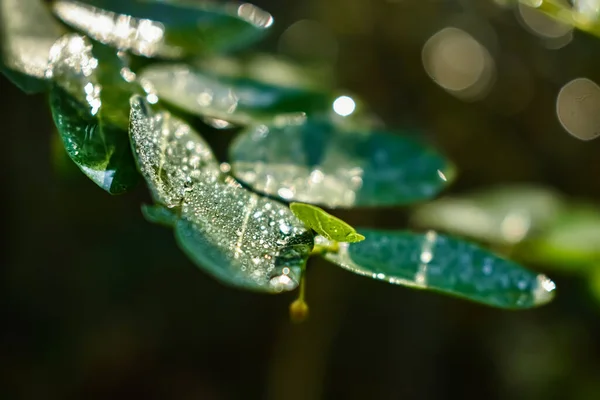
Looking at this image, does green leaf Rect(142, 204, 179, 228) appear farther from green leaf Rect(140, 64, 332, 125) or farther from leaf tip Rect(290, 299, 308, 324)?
green leaf Rect(140, 64, 332, 125)

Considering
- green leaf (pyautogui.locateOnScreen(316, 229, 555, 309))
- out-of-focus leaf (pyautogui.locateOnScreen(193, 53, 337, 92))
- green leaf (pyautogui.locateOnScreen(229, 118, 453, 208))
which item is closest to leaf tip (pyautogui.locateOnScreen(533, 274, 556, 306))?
green leaf (pyautogui.locateOnScreen(316, 229, 555, 309))

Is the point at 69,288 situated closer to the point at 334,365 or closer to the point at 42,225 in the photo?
the point at 42,225

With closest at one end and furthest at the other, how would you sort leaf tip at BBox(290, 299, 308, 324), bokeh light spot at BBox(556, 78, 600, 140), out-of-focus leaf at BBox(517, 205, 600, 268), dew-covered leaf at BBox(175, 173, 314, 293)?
dew-covered leaf at BBox(175, 173, 314, 293)
leaf tip at BBox(290, 299, 308, 324)
out-of-focus leaf at BBox(517, 205, 600, 268)
bokeh light spot at BBox(556, 78, 600, 140)

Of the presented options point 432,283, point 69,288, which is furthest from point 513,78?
point 432,283

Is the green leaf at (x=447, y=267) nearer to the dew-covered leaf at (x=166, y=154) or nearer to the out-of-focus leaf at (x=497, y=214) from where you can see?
the dew-covered leaf at (x=166, y=154)

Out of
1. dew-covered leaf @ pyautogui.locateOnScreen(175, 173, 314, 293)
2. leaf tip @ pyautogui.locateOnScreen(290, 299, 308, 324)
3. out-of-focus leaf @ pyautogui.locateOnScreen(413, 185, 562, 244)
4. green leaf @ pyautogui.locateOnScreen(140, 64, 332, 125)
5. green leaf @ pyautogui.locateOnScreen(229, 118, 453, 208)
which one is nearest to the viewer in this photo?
dew-covered leaf @ pyautogui.locateOnScreen(175, 173, 314, 293)
